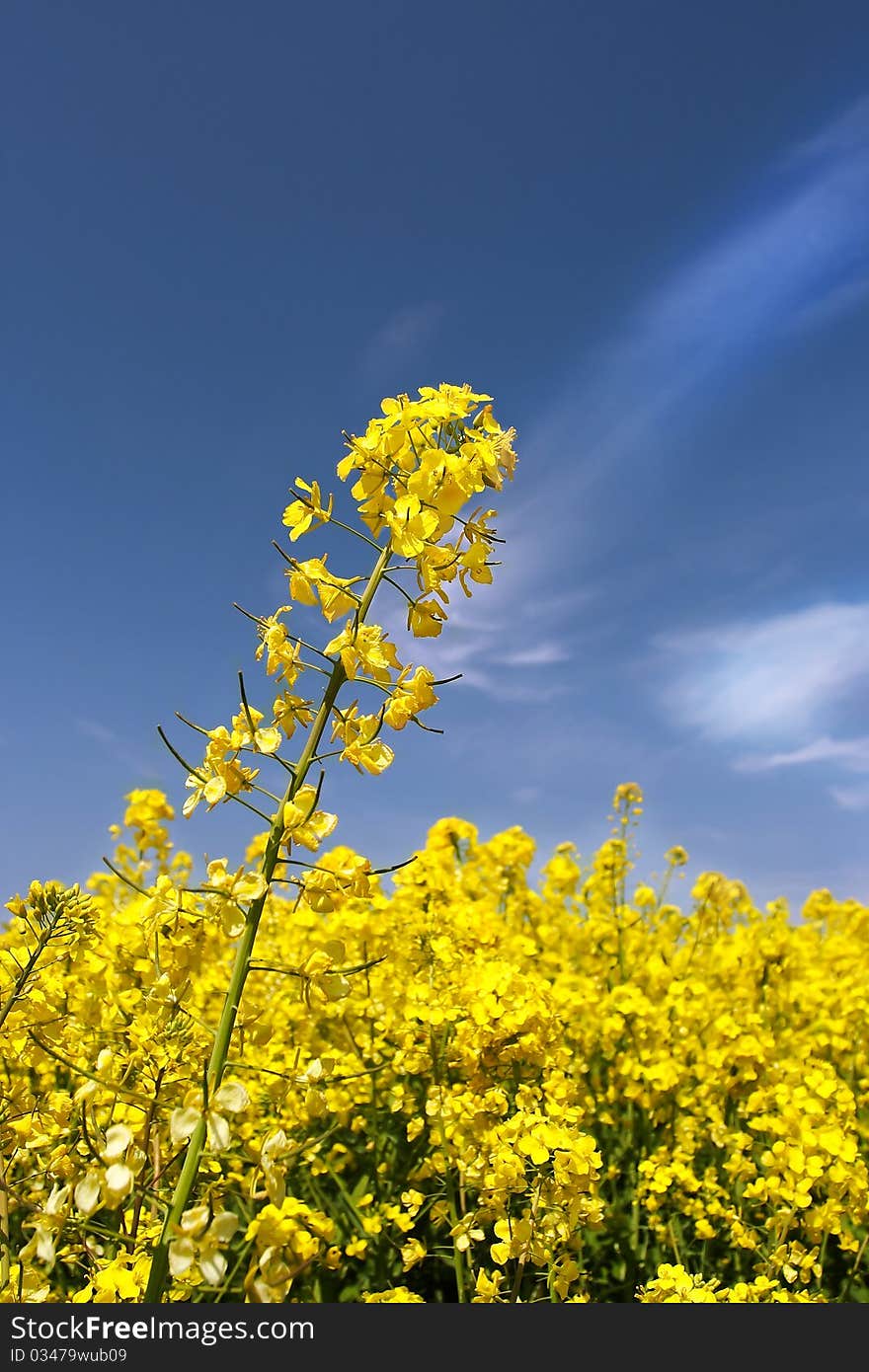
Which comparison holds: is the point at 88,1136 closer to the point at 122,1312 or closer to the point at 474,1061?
the point at 122,1312

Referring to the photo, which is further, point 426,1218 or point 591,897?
point 591,897

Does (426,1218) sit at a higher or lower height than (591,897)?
lower

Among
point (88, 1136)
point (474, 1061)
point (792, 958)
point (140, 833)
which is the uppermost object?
point (140, 833)

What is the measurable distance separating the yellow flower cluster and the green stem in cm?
5

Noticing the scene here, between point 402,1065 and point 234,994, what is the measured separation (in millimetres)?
2272

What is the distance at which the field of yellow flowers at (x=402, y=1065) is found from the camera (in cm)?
222

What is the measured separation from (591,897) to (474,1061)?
390 cm

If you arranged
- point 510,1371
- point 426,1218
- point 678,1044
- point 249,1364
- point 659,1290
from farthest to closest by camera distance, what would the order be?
point 678,1044 < point 426,1218 < point 659,1290 < point 510,1371 < point 249,1364

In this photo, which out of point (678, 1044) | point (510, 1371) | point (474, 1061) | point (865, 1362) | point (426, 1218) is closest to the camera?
point (510, 1371)

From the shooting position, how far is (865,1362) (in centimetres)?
260

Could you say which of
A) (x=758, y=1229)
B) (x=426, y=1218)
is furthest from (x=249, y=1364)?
(x=758, y=1229)

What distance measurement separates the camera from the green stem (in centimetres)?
192

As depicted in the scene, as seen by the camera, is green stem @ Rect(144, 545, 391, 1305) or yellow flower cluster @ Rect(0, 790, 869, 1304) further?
yellow flower cluster @ Rect(0, 790, 869, 1304)

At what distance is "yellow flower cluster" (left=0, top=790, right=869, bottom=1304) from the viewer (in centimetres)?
227
